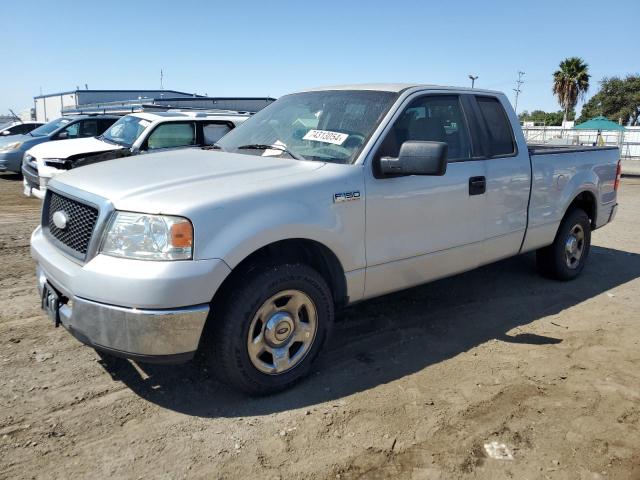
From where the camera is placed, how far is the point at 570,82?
50.1m

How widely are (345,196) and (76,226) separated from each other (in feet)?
5.33

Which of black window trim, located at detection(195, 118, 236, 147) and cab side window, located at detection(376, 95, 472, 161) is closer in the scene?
cab side window, located at detection(376, 95, 472, 161)

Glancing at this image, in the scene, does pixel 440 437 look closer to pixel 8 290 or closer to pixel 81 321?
pixel 81 321

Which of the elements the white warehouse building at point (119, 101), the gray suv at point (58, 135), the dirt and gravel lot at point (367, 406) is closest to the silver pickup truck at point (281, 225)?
the dirt and gravel lot at point (367, 406)

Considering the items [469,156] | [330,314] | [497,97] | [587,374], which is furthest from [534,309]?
[330,314]

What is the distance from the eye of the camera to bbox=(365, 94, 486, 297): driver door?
145 inches

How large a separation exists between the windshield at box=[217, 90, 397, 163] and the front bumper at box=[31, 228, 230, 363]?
4.17 ft

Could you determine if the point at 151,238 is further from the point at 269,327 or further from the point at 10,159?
the point at 10,159

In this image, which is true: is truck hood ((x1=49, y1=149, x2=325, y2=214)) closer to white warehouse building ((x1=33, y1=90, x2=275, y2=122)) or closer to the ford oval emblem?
the ford oval emblem

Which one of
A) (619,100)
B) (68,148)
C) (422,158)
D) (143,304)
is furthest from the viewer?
(619,100)

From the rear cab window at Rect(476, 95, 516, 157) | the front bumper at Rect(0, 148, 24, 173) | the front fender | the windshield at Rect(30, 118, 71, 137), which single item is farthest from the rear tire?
the front bumper at Rect(0, 148, 24, 173)

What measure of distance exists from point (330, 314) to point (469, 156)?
1.85 m

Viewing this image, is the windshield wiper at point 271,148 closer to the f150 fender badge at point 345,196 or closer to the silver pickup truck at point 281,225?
the silver pickup truck at point 281,225

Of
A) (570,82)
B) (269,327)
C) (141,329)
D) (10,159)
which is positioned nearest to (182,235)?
(141,329)
